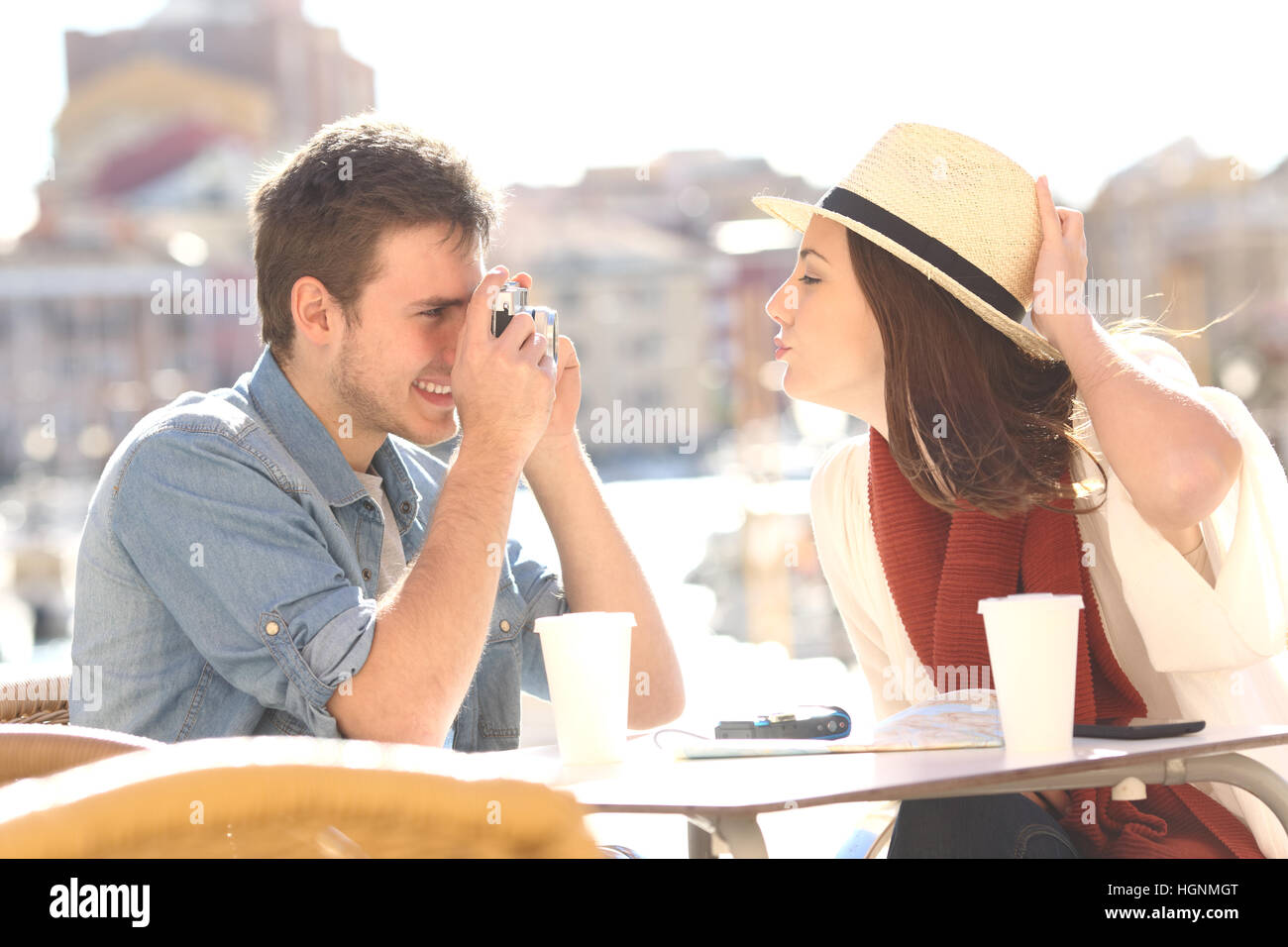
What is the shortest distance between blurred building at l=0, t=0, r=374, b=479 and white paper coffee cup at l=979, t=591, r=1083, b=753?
138 feet

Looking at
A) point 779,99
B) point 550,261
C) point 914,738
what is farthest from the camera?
point 550,261

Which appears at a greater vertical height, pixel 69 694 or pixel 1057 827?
pixel 69 694

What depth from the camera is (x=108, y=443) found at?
4328 centimetres

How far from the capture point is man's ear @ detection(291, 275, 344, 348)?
129 cm

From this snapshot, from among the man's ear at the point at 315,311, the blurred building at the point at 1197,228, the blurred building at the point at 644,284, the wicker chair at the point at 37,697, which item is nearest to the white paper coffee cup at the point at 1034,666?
the man's ear at the point at 315,311

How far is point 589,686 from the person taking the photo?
3.19 ft

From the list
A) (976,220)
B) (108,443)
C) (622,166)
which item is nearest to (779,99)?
(622,166)

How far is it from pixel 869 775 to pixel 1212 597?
478 mm

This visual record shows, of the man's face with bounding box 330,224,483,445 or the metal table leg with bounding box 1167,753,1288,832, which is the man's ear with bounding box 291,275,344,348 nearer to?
the man's face with bounding box 330,224,483,445

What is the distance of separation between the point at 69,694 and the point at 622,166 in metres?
48.5

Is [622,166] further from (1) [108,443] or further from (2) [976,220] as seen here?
(2) [976,220]

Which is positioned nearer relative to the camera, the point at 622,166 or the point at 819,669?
the point at 819,669

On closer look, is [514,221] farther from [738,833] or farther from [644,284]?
[738,833]

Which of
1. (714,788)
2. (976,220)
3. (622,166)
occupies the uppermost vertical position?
(622,166)
